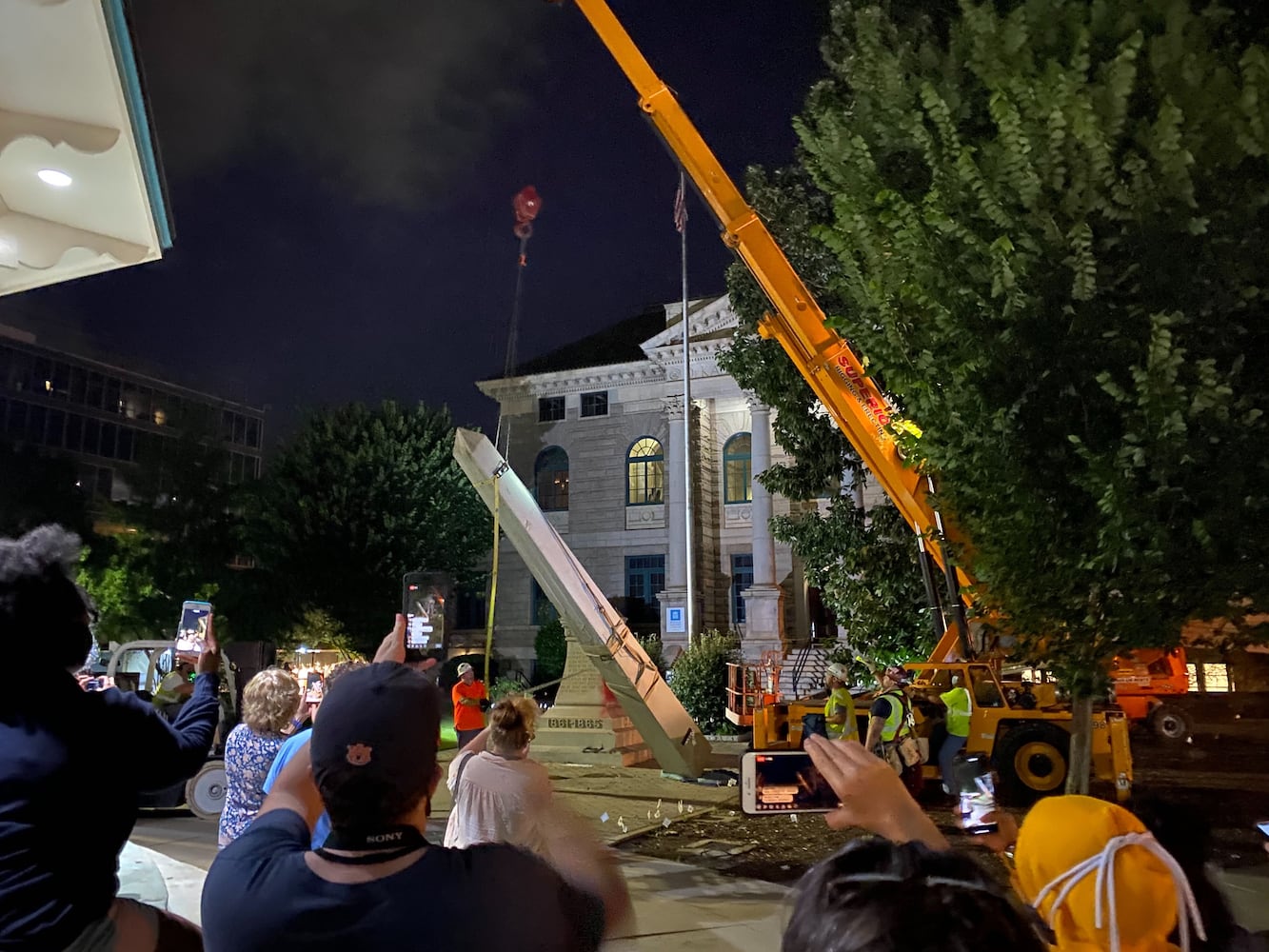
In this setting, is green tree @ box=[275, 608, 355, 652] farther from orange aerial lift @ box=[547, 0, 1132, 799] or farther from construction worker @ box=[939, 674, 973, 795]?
construction worker @ box=[939, 674, 973, 795]

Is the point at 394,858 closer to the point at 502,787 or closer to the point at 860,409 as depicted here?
the point at 502,787

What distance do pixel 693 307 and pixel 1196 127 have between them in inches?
1049

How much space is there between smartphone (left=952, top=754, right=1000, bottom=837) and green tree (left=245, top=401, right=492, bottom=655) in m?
27.3

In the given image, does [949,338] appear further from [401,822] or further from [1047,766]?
[1047,766]

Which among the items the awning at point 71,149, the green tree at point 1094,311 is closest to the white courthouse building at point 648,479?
the green tree at point 1094,311

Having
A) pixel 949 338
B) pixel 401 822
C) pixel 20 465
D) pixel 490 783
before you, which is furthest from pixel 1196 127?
pixel 20 465

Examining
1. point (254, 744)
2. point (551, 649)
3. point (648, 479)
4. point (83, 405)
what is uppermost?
point (83, 405)

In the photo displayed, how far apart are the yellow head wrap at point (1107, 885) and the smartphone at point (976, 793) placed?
0.35 m

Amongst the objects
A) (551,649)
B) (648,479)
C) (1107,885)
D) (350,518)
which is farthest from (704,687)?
(1107,885)

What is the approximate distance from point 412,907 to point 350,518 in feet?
93.5

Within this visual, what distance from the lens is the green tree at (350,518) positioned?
2845 cm

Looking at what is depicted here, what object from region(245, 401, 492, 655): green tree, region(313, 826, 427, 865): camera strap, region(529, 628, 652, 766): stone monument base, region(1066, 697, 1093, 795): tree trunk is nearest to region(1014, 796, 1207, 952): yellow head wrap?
region(313, 826, 427, 865): camera strap

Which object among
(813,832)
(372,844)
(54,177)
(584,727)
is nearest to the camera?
(372,844)

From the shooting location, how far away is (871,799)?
5.59ft
